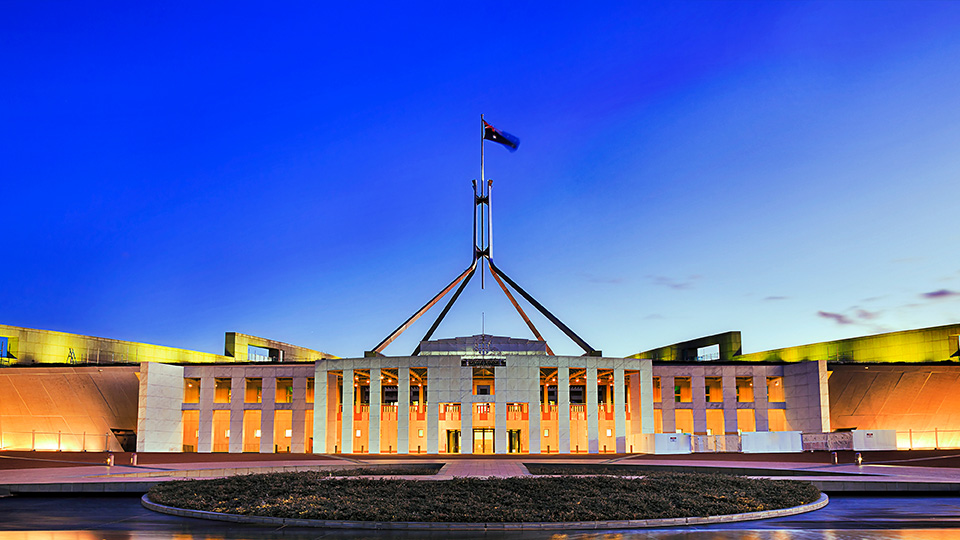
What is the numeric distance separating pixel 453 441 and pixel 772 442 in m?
21.5

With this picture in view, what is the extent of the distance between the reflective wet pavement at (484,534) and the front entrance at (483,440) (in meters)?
37.9

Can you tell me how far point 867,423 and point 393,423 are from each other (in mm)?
37712

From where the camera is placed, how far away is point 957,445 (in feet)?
203

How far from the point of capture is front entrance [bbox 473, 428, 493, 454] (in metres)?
56.0

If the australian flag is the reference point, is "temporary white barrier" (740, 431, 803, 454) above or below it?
below

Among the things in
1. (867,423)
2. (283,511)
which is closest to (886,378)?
(867,423)

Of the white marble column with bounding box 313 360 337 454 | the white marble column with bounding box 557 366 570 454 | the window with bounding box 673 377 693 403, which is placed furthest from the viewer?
the window with bounding box 673 377 693 403

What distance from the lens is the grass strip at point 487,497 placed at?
16250 millimetres

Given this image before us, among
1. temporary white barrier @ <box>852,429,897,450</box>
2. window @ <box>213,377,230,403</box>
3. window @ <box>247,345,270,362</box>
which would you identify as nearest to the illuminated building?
window @ <box>213,377,230,403</box>

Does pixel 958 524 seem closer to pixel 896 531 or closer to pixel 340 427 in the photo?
pixel 896 531

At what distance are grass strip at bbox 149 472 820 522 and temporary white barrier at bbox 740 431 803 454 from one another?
2681 cm

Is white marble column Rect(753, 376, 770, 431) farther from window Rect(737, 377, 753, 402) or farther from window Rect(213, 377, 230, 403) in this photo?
window Rect(213, 377, 230, 403)

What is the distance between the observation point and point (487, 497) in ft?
59.2

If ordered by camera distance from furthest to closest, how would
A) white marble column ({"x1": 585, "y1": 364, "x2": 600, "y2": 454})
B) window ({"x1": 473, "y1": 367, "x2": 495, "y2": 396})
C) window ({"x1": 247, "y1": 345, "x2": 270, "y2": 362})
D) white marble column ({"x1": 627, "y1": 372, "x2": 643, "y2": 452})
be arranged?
window ({"x1": 247, "y1": 345, "x2": 270, "y2": 362}) → window ({"x1": 473, "y1": 367, "x2": 495, "y2": 396}) → white marble column ({"x1": 627, "y1": 372, "x2": 643, "y2": 452}) → white marble column ({"x1": 585, "y1": 364, "x2": 600, "y2": 454})
